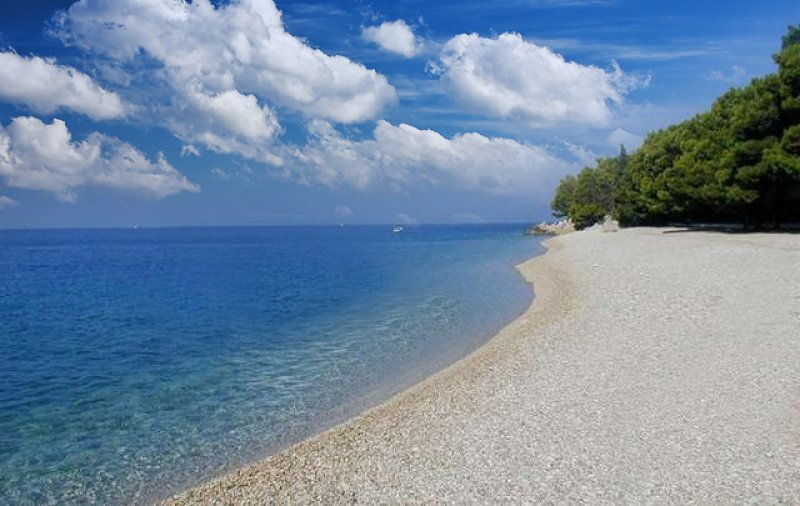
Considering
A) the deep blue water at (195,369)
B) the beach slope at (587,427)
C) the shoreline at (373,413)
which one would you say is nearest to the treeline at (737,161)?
the deep blue water at (195,369)

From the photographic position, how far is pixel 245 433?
1359cm

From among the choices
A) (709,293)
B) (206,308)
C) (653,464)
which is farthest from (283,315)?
(653,464)

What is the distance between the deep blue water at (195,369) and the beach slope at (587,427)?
164 centimetres

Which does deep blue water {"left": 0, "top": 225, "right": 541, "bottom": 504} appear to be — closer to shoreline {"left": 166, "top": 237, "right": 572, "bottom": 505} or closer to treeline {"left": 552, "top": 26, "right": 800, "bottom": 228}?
shoreline {"left": 166, "top": 237, "right": 572, "bottom": 505}

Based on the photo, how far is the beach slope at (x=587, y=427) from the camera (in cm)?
905

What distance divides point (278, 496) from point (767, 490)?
7.32 metres

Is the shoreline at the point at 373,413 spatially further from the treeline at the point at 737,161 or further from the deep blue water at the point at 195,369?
the treeline at the point at 737,161

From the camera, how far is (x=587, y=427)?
1116cm

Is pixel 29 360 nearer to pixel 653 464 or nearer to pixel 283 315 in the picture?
pixel 283 315

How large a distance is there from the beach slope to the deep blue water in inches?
64.5

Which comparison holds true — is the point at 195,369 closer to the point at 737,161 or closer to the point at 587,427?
the point at 587,427

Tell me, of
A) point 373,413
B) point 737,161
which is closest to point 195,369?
point 373,413

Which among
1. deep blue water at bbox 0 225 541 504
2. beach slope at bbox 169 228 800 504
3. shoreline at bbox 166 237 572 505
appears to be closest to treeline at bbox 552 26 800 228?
deep blue water at bbox 0 225 541 504

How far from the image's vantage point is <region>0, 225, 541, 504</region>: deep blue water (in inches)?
480
